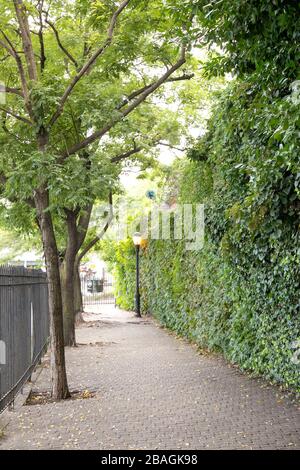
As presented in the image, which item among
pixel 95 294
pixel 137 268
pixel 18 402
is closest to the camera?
pixel 18 402

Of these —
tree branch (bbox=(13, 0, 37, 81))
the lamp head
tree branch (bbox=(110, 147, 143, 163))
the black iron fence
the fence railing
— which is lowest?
the black iron fence

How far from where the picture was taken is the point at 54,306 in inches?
335

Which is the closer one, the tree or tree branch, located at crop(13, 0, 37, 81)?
the tree

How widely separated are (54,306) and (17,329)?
0.79 m

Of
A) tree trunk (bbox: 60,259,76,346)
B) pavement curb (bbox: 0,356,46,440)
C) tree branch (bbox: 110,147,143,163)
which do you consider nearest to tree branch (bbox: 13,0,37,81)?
pavement curb (bbox: 0,356,46,440)

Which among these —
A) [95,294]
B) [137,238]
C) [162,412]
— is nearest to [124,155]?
[137,238]

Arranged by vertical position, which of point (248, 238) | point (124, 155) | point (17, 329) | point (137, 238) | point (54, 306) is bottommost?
point (17, 329)

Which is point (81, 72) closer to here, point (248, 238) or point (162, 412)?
point (248, 238)

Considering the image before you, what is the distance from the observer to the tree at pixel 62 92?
326 inches

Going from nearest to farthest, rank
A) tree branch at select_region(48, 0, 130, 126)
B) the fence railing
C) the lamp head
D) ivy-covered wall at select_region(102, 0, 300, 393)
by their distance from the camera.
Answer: ivy-covered wall at select_region(102, 0, 300, 393) < the fence railing < tree branch at select_region(48, 0, 130, 126) < the lamp head

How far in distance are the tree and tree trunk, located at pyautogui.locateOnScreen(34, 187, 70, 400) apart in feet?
0.05

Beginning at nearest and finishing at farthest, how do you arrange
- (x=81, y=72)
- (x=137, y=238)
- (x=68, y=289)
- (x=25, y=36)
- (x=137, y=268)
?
(x=81, y=72)
(x=25, y=36)
(x=68, y=289)
(x=137, y=238)
(x=137, y=268)

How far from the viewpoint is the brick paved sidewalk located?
5.86m

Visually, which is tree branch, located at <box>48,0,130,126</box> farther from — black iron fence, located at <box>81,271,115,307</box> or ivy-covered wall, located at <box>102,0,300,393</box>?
black iron fence, located at <box>81,271,115,307</box>
